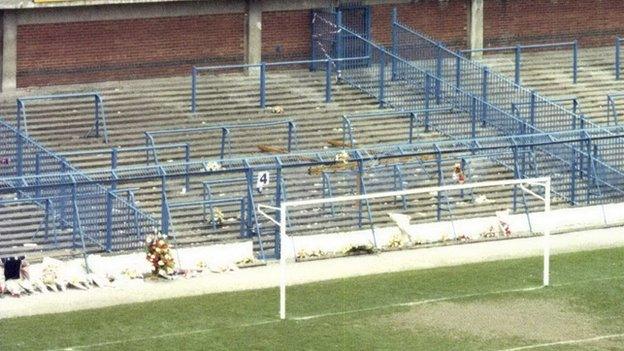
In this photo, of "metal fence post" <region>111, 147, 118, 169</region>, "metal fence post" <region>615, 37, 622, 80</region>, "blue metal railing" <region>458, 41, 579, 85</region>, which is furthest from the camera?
"metal fence post" <region>615, 37, 622, 80</region>

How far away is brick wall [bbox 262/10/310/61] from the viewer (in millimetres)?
52125

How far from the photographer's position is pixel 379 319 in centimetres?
3662

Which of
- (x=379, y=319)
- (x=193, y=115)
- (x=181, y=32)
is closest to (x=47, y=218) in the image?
(x=379, y=319)

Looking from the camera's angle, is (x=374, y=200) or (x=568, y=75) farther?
(x=568, y=75)

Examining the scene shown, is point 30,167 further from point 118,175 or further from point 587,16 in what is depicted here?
point 587,16

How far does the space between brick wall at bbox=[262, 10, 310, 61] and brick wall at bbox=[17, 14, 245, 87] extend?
0.77 m

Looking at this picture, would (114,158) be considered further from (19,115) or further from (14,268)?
(14,268)

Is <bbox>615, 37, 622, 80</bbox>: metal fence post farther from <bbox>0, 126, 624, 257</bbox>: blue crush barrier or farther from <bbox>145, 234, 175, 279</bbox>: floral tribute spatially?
<bbox>145, 234, 175, 279</bbox>: floral tribute

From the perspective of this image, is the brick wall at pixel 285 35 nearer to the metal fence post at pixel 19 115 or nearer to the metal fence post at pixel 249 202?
the metal fence post at pixel 19 115

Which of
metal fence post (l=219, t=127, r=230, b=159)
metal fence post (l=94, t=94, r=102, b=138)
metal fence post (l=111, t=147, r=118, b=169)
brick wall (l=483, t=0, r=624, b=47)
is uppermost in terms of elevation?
brick wall (l=483, t=0, r=624, b=47)

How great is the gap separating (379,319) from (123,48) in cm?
1529

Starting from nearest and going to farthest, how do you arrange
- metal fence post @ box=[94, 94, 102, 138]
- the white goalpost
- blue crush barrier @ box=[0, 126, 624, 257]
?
1. the white goalpost
2. blue crush barrier @ box=[0, 126, 624, 257]
3. metal fence post @ box=[94, 94, 102, 138]

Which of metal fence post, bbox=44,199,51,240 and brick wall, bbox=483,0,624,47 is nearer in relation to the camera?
metal fence post, bbox=44,199,51,240

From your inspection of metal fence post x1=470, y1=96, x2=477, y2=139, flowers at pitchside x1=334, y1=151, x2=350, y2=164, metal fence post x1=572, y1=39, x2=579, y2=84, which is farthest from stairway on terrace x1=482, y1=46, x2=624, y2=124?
flowers at pitchside x1=334, y1=151, x2=350, y2=164
